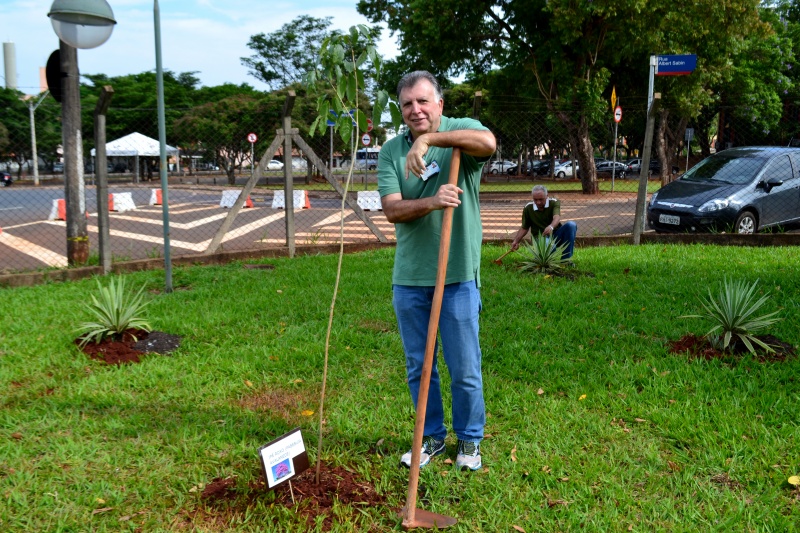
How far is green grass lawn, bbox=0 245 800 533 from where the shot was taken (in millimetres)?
2883

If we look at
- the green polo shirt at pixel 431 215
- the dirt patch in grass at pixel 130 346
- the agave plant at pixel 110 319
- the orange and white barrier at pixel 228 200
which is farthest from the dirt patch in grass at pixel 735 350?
the orange and white barrier at pixel 228 200

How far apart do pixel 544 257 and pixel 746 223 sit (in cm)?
452

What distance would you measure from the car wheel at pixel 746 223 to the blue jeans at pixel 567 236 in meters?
3.65

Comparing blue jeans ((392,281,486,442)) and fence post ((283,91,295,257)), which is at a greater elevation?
fence post ((283,91,295,257))

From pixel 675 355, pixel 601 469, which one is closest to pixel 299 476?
Result: pixel 601 469

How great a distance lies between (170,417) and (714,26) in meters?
20.2

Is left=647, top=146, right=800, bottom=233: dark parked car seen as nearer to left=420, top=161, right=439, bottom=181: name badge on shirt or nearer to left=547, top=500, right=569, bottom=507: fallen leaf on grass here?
left=547, top=500, right=569, bottom=507: fallen leaf on grass

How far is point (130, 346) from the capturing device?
493 centimetres

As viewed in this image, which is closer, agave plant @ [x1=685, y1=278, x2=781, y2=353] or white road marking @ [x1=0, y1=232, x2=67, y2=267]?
agave plant @ [x1=685, y1=278, x2=781, y2=353]

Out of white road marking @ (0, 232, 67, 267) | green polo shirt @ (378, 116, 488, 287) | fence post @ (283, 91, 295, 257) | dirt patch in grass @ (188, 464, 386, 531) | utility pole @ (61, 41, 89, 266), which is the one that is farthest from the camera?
white road marking @ (0, 232, 67, 267)

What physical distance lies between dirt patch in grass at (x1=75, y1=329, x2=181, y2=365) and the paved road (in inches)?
154

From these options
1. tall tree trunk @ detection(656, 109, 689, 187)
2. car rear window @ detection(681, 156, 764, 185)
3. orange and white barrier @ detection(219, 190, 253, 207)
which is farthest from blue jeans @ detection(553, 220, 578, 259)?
tall tree trunk @ detection(656, 109, 689, 187)

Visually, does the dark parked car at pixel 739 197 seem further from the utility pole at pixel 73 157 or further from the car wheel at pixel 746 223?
the utility pole at pixel 73 157

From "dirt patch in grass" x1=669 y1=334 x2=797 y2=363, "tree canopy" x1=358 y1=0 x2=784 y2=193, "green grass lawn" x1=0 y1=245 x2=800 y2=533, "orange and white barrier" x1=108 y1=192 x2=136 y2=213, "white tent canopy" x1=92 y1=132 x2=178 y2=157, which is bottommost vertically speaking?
"green grass lawn" x1=0 y1=245 x2=800 y2=533
